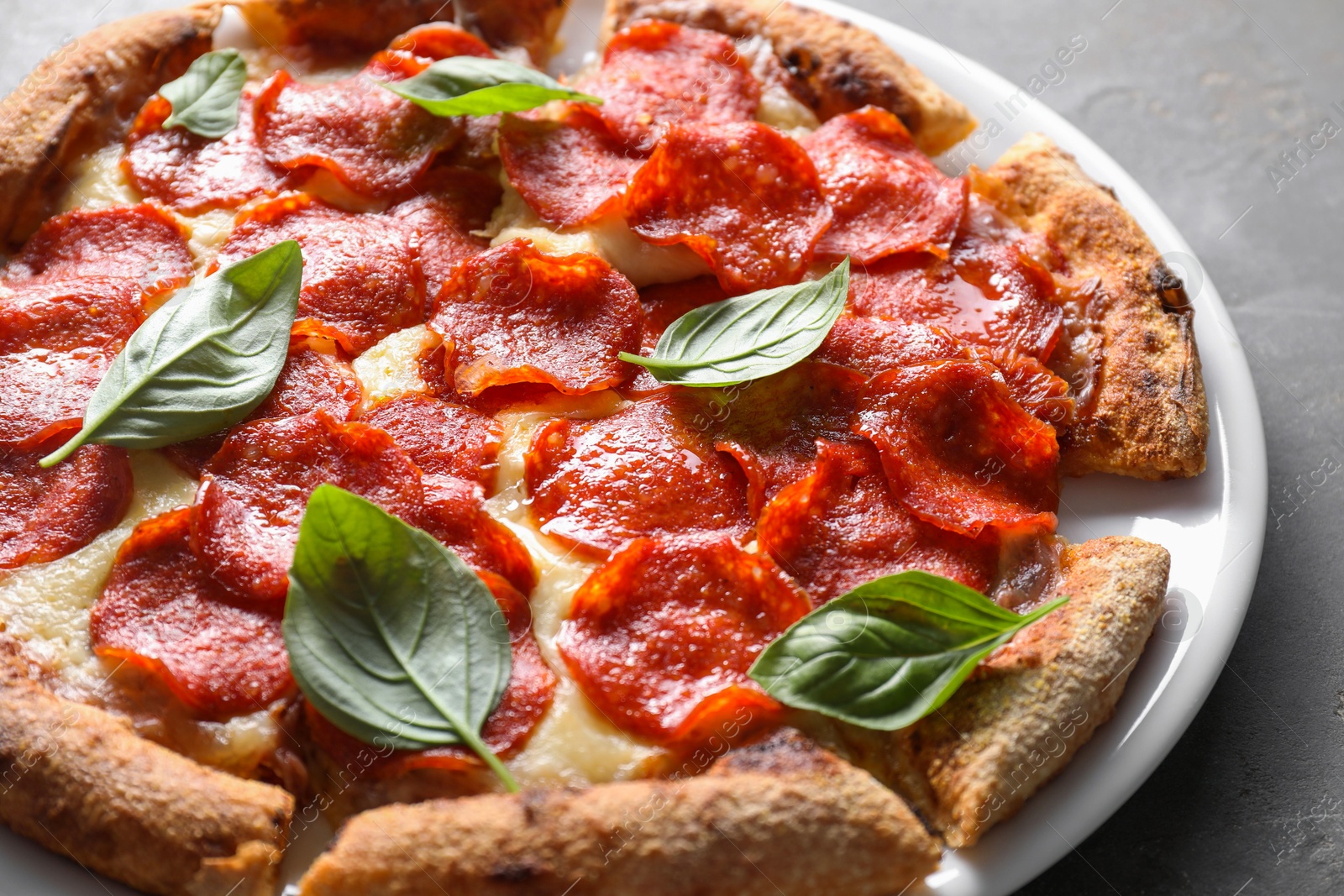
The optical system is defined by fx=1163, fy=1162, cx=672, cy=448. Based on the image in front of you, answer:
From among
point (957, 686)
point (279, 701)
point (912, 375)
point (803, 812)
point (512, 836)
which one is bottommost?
point (279, 701)

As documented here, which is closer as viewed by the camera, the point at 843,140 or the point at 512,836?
the point at 512,836

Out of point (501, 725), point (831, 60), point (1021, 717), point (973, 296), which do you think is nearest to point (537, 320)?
point (501, 725)

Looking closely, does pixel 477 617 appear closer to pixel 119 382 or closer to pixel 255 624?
pixel 255 624

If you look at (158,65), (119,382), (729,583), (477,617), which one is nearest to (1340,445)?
(729,583)

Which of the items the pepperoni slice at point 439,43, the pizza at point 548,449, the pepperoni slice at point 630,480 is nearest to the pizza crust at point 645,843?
the pizza at point 548,449

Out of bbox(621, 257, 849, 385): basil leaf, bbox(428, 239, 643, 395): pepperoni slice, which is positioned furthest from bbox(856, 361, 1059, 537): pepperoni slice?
bbox(428, 239, 643, 395): pepperoni slice

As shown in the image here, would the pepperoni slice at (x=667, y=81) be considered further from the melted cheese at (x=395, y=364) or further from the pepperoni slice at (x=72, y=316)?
the pepperoni slice at (x=72, y=316)
